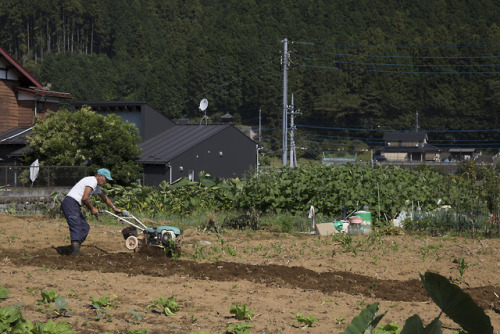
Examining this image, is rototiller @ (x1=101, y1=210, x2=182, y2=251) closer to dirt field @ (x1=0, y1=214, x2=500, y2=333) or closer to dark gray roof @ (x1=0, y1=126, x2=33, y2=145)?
dirt field @ (x1=0, y1=214, x2=500, y2=333)

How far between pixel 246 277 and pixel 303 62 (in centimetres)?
10959

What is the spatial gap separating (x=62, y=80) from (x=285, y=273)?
370 ft

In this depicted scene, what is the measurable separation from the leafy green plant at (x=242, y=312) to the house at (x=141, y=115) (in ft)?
117

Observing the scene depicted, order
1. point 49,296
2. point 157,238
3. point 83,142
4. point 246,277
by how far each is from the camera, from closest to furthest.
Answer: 1. point 49,296
2. point 246,277
3. point 157,238
4. point 83,142

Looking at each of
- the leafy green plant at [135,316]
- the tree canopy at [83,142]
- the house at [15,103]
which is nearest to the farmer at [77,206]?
the leafy green plant at [135,316]

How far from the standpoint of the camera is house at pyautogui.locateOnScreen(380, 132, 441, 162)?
299 feet

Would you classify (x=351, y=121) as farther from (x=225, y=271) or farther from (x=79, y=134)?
(x=225, y=271)

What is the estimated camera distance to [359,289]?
8070 mm

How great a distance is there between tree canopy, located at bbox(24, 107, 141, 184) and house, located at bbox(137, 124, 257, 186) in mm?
3826

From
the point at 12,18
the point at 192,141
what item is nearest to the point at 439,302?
the point at 192,141

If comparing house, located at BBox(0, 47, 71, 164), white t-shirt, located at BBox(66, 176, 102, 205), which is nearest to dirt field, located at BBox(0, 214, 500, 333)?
white t-shirt, located at BBox(66, 176, 102, 205)

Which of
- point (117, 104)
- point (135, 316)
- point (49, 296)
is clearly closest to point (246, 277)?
point (135, 316)

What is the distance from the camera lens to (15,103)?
3534 cm

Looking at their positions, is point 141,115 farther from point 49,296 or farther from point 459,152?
point 459,152
